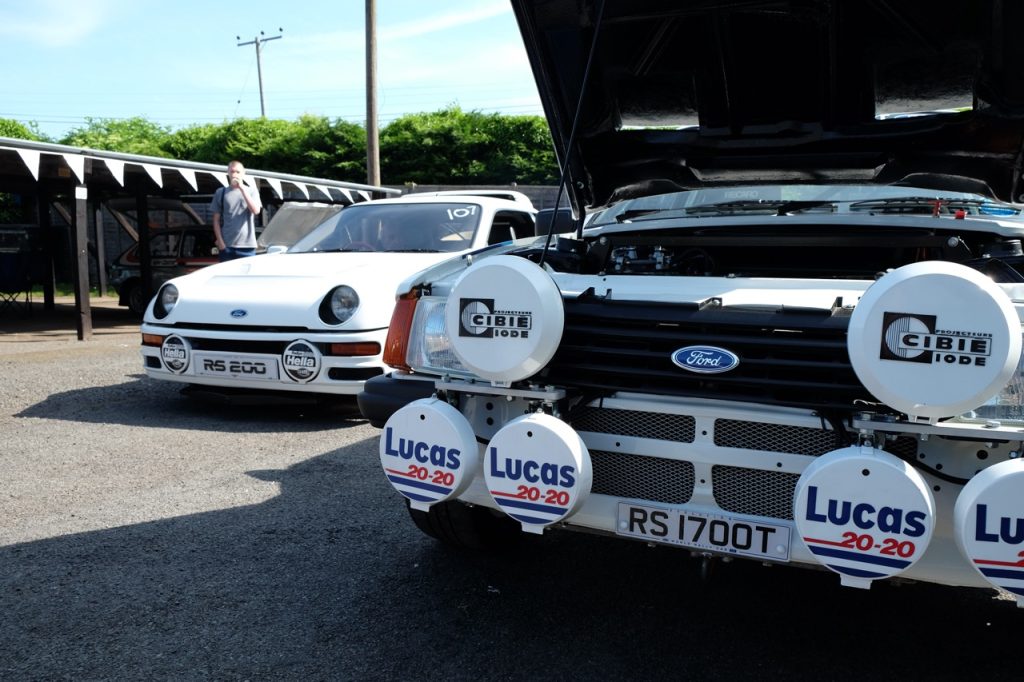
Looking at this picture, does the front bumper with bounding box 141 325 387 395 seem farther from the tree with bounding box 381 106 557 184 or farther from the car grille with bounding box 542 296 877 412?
the tree with bounding box 381 106 557 184

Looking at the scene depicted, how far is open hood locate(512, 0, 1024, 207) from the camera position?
9.82 ft

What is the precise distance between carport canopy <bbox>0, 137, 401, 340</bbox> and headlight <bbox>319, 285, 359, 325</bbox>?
5877 mm

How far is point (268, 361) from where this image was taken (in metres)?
5.27

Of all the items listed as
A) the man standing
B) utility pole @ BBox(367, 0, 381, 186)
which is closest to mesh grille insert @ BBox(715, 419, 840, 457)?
the man standing

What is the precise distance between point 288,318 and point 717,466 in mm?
3582

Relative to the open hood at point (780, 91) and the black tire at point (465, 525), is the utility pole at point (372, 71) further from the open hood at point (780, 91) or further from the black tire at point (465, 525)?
the black tire at point (465, 525)

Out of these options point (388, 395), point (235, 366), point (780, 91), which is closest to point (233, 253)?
point (235, 366)

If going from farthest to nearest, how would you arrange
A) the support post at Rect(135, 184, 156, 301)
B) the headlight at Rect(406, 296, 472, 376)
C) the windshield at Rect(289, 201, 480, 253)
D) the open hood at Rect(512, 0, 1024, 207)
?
the support post at Rect(135, 184, 156, 301) < the windshield at Rect(289, 201, 480, 253) < the open hood at Rect(512, 0, 1024, 207) < the headlight at Rect(406, 296, 472, 376)

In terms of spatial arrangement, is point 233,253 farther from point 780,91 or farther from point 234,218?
point 780,91

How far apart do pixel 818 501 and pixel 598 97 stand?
219 centimetres

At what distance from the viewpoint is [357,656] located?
2.48m

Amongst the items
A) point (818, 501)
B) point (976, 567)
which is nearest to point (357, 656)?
point (818, 501)

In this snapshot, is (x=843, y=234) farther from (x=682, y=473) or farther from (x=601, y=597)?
(x=601, y=597)

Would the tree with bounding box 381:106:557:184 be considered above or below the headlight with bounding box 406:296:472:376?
above
